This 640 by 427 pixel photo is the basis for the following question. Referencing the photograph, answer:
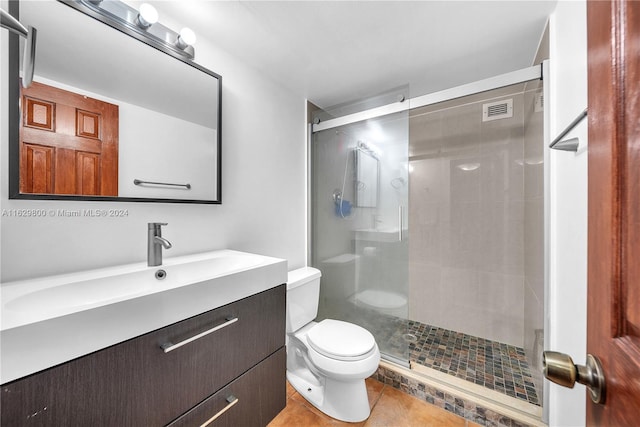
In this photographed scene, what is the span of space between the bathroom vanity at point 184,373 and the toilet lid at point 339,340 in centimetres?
28

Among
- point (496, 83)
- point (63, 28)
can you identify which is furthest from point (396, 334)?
point (63, 28)

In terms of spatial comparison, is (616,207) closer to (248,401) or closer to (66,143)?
(248,401)

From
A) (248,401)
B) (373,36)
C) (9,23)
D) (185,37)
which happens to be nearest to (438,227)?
(373,36)

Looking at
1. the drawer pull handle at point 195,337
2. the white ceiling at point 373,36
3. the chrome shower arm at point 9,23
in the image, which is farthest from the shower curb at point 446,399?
the chrome shower arm at point 9,23

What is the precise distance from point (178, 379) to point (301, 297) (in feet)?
2.85

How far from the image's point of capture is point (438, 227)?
2.18 metres

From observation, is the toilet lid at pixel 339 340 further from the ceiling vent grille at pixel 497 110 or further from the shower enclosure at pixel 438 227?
the ceiling vent grille at pixel 497 110

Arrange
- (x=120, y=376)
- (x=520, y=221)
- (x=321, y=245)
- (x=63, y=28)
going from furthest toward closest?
(x=321, y=245) < (x=520, y=221) < (x=63, y=28) < (x=120, y=376)

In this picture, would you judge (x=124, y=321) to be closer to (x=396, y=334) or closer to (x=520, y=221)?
(x=396, y=334)

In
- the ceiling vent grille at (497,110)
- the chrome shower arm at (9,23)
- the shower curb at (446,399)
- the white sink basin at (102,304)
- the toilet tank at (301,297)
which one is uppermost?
the ceiling vent grille at (497,110)

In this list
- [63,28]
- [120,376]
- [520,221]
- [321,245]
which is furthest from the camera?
[321,245]

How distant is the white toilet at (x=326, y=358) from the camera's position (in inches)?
52.4

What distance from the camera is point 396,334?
1.77m

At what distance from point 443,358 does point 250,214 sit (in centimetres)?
171
